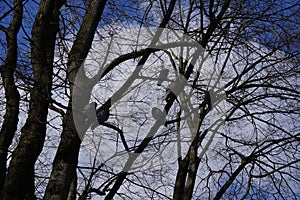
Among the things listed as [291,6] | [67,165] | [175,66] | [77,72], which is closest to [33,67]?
[77,72]

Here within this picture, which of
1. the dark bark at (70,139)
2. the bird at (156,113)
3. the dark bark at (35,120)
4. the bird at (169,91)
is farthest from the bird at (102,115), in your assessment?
the bird at (169,91)

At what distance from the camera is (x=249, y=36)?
15.5ft

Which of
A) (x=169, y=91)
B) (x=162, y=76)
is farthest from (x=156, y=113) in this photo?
(x=162, y=76)

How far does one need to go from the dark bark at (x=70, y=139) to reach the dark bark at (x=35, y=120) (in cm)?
20

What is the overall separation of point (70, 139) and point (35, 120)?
0.37 metres

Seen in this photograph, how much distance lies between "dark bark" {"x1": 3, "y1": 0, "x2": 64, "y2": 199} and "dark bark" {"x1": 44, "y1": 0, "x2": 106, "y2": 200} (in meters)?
0.20

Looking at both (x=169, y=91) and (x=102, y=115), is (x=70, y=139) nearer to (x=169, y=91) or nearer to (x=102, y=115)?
(x=102, y=115)

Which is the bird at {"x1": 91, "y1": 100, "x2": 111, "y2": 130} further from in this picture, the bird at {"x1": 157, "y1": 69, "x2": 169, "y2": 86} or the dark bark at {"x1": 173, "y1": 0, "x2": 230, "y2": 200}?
the dark bark at {"x1": 173, "y1": 0, "x2": 230, "y2": 200}

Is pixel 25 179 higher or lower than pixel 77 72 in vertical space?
lower

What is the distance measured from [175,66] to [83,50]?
1745mm

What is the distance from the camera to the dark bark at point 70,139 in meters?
3.36

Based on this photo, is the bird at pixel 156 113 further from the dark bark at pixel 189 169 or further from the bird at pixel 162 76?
the dark bark at pixel 189 169

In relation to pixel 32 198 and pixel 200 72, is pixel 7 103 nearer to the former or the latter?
pixel 32 198

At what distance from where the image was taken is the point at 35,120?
3578 mm
